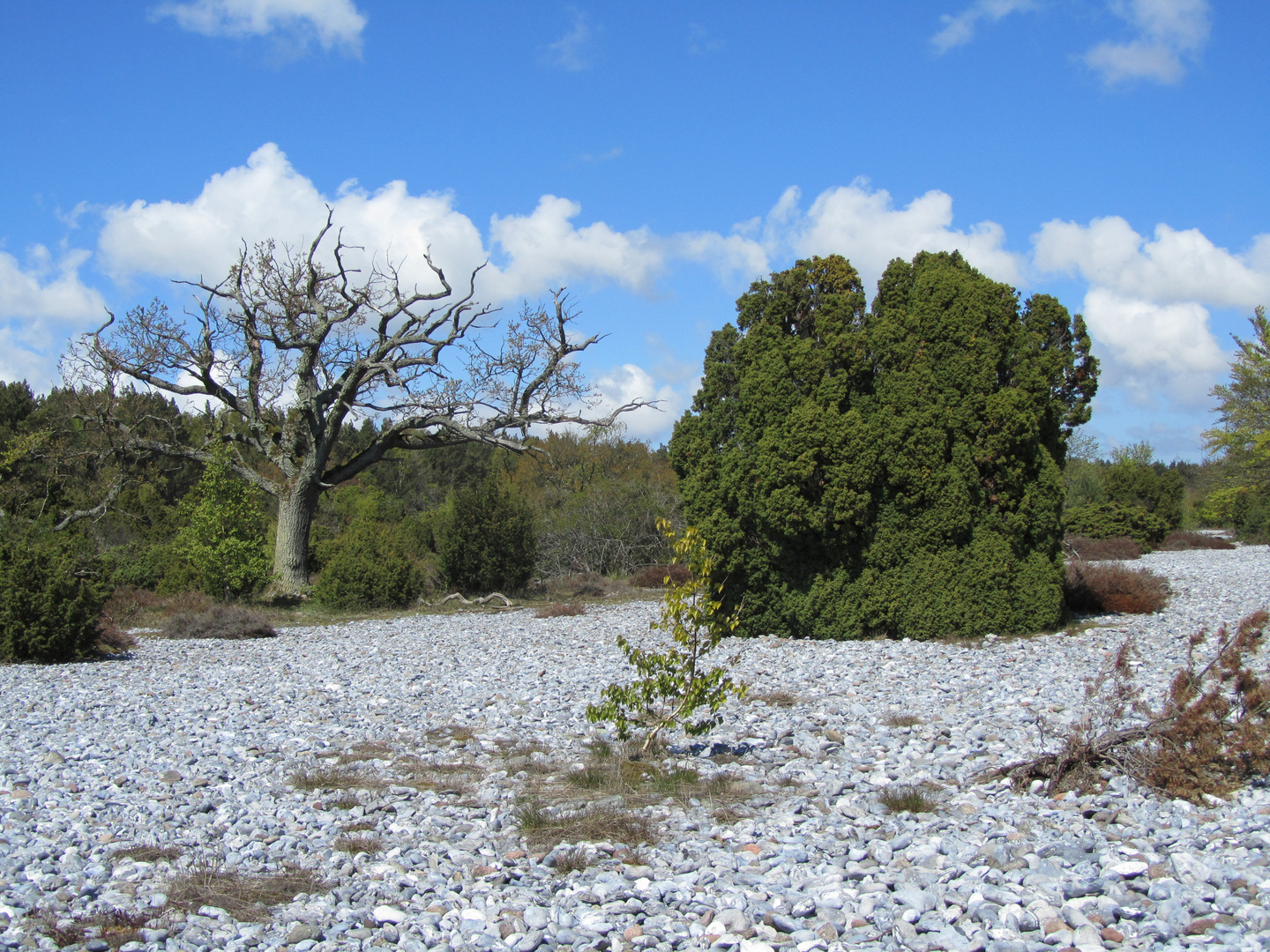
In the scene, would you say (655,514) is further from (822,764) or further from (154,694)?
(822,764)

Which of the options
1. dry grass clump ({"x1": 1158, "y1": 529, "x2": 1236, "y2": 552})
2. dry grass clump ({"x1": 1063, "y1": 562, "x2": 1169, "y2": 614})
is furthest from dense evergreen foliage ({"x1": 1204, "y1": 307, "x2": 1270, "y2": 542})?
dry grass clump ({"x1": 1063, "y1": 562, "x2": 1169, "y2": 614})

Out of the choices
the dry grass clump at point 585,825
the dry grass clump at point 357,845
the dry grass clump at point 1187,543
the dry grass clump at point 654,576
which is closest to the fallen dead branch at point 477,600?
the dry grass clump at point 654,576

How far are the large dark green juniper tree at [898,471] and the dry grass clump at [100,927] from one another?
8.11m

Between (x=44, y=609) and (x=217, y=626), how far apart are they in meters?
2.93

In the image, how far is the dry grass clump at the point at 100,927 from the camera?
3.38 meters

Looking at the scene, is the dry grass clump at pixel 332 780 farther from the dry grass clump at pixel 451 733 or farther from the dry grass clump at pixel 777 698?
the dry grass clump at pixel 777 698

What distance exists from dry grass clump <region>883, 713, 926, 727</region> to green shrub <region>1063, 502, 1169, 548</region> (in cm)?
2428

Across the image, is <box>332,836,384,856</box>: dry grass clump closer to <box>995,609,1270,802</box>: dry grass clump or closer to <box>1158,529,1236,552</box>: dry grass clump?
<box>995,609,1270,802</box>: dry grass clump

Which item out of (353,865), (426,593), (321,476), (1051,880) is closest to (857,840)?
(1051,880)

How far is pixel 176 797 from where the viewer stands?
5.21m

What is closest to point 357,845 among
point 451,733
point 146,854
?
point 146,854

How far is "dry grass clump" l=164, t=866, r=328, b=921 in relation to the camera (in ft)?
12.2

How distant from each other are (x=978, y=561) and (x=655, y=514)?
504 inches

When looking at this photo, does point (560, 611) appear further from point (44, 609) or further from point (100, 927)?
point (100, 927)
